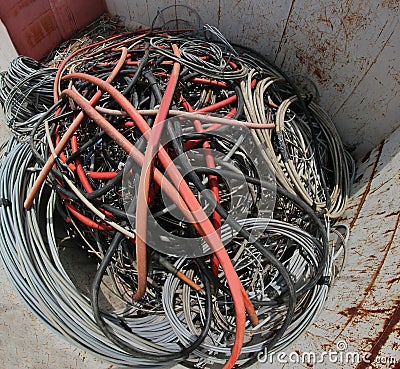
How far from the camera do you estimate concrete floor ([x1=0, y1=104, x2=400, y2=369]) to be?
851 mm

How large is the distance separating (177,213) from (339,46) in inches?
35.9

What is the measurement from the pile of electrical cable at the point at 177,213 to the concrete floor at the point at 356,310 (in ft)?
0.22

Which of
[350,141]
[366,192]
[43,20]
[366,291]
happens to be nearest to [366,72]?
[350,141]

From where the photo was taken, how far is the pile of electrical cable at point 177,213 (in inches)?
37.9

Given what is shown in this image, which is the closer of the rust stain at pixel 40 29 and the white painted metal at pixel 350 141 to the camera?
the white painted metal at pixel 350 141

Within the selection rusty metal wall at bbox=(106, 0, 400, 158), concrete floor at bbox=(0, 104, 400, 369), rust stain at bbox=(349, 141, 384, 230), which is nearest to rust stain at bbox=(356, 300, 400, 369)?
concrete floor at bbox=(0, 104, 400, 369)

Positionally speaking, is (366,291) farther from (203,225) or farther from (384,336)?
(203,225)

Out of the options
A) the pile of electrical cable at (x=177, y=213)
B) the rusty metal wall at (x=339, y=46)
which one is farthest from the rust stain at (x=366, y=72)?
the pile of electrical cable at (x=177, y=213)

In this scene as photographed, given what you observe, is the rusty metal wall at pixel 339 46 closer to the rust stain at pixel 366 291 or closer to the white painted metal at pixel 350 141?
the white painted metal at pixel 350 141

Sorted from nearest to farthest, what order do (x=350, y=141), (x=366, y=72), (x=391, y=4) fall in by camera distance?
(x=391, y=4) < (x=366, y=72) < (x=350, y=141)

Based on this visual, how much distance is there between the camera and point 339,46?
4.11 feet

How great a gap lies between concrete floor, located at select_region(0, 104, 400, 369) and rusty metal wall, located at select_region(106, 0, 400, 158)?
164 millimetres

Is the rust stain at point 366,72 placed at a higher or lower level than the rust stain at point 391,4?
lower

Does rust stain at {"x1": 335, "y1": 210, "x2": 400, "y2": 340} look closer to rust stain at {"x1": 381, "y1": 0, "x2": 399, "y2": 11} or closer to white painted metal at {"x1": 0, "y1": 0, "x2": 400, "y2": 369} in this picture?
white painted metal at {"x1": 0, "y1": 0, "x2": 400, "y2": 369}
